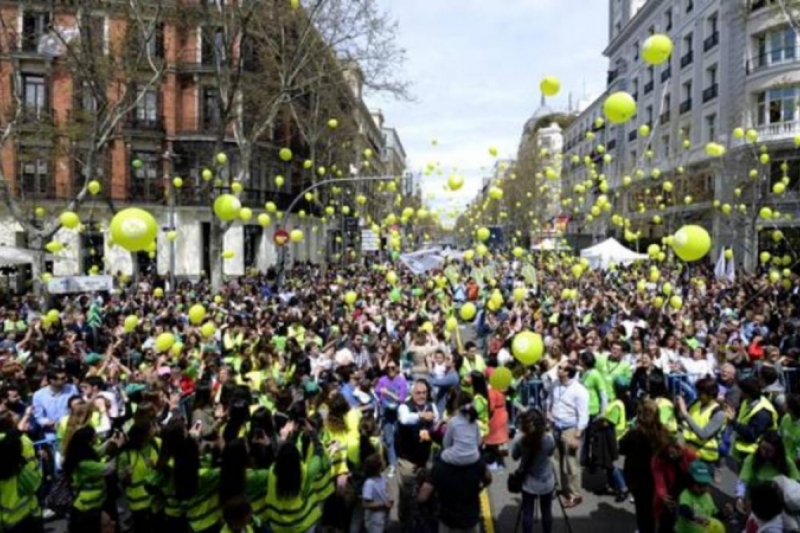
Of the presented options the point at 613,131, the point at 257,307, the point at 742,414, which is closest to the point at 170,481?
the point at 742,414

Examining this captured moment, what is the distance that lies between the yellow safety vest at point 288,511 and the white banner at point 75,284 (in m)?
12.2

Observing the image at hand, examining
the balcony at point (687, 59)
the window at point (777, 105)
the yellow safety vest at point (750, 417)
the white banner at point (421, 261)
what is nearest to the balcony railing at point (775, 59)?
the window at point (777, 105)

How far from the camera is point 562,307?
53.6 ft

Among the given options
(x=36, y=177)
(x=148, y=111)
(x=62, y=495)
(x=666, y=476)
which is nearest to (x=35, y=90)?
(x=36, y=177)

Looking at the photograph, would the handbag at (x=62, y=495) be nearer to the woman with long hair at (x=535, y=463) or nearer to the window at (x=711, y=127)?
the woman with long hair at (x=535, y=463)

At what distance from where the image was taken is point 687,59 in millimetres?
40312

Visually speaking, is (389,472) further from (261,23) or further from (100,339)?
(261,23)

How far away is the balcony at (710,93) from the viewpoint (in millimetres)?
36375

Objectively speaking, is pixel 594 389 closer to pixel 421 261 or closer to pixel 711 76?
pixel 421 261

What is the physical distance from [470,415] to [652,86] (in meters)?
45.8

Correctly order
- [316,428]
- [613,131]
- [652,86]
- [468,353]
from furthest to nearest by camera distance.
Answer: [613,131]
[652,86]
[468,353]
[316,428]

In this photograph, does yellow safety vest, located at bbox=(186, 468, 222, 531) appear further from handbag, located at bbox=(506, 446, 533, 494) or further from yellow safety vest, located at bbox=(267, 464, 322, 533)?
handbag, located at bbox=(506, 446, 533, 494)

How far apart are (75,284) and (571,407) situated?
40.5 feet

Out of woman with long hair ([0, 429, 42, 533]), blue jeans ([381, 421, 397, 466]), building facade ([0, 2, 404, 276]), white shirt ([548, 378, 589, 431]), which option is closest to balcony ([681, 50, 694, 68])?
building facade ([0, 2, 404, 276])
